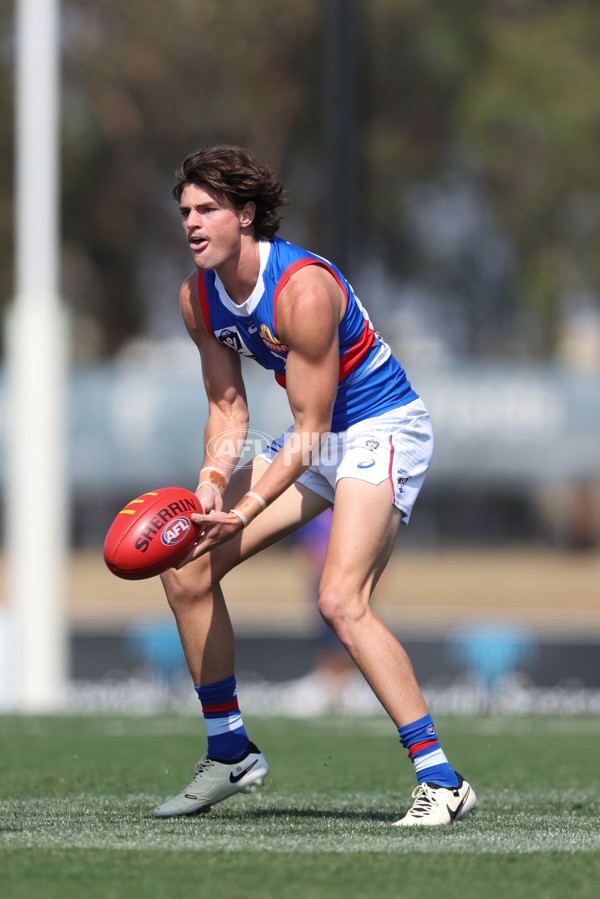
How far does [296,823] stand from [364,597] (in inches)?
28.8

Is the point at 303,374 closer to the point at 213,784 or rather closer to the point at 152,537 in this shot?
the point at 152,537

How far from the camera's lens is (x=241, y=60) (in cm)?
3169

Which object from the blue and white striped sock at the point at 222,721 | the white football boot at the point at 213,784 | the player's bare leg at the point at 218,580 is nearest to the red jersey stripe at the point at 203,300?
the player's bare leg at the point at 218,580

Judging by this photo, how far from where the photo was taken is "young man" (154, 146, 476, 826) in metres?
4.55

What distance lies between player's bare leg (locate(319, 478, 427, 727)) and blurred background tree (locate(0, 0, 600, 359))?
1026 inches

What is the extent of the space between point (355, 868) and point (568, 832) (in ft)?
3.12

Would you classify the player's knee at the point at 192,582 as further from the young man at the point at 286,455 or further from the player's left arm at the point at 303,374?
the player's left arm at the point at 303,374

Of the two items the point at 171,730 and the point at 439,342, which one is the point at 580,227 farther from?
the point at 171,730

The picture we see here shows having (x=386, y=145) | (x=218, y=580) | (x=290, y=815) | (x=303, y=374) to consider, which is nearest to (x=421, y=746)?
(x=290, y=815)

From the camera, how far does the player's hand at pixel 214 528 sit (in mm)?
4527

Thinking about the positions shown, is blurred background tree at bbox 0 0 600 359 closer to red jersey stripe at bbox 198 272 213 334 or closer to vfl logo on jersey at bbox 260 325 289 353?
red jersey stripe at bbox 198 272 213 334

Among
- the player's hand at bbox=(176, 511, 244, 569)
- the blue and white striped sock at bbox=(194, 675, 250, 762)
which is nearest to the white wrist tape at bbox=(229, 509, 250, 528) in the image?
the player's hand at bbox=(176, 511, 244, 569)

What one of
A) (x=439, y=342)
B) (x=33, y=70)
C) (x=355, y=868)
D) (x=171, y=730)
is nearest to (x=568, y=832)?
(x=355, y=868)

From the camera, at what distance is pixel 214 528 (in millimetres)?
4547
